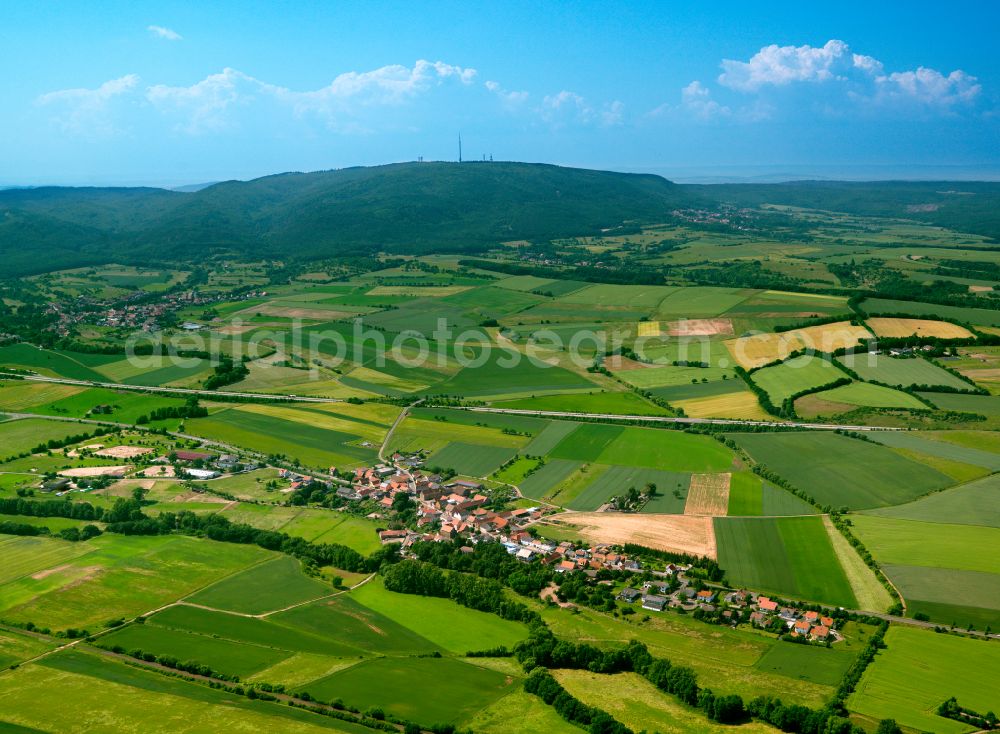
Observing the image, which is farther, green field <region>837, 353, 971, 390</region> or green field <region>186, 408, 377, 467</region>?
green field <region>837, 353, 971, 390</region>

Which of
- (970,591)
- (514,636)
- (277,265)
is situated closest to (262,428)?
(514,636)

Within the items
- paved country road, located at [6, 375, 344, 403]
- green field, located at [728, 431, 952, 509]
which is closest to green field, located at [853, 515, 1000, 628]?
green field, located at [728, 431, 952, 509]

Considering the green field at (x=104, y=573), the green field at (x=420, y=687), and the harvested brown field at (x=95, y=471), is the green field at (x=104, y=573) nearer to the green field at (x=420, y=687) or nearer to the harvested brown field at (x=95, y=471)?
the harvested brown field at (x=95, y=471)

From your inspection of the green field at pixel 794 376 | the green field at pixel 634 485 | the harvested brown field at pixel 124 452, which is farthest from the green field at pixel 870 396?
the harvested brown field at pixel 124 452

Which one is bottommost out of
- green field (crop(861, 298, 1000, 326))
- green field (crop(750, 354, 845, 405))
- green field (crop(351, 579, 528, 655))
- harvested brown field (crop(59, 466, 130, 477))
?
green field (crop(351, 579, 528, 655))

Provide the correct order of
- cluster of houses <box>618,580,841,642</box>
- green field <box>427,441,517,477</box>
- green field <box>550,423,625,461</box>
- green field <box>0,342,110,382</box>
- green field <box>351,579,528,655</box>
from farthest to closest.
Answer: green field <box>0,342,110,382</box> < green field <box>550,423,625,461</box> < green field <box>427,441,517,477</box> < green field <box>351,579,528,655</box> < cluster of houses <box>618,580,841,642</box>

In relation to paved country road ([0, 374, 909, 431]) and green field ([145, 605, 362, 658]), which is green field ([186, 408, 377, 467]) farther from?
green field ([145, 605, 362, 658])

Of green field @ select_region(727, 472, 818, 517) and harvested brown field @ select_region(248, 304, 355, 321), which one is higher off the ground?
harvested brown field @ select_region(248, 304, 355, 321)

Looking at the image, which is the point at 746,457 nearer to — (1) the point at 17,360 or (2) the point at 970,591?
(2) the point at 970,591
